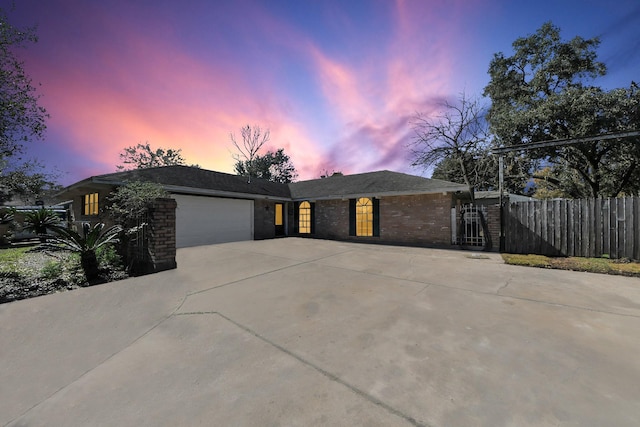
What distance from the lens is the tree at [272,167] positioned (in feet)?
94.5

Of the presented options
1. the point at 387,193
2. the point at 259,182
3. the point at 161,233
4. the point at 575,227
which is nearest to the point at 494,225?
the point at 575,227

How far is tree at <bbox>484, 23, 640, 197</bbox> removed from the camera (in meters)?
11.2

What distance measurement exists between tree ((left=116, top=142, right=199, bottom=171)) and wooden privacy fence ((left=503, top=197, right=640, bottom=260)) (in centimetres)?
3358

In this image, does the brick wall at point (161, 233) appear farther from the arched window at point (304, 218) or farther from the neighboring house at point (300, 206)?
the arched window at point (304, 218)

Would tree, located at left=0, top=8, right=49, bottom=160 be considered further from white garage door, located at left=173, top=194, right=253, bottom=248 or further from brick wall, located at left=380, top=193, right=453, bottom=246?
brick wall, located at left=380, top=193, right=453, bottom=246

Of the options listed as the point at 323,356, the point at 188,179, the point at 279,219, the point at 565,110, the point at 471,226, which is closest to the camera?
the point at 323,356

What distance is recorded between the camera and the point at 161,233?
5.20m

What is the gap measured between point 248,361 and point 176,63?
30.9ft

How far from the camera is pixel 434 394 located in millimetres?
1726

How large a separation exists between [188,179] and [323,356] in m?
10.9

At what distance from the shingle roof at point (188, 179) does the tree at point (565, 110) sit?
1515 centimetres

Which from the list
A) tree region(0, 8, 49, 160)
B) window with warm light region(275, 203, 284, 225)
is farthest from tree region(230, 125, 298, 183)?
tree region(0, 8, 49, 160)

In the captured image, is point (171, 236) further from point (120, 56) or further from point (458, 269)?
point (458, 269)

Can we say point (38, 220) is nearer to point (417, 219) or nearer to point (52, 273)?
point (52, 273)
